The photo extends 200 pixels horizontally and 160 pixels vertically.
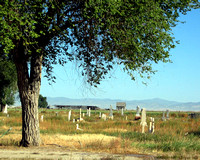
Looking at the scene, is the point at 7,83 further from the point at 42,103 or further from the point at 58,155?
the point at 42,103

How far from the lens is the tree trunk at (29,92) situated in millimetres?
18045

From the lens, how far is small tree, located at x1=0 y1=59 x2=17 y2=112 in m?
51.7

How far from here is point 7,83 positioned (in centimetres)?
5541

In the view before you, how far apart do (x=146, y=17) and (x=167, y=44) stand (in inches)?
82.5

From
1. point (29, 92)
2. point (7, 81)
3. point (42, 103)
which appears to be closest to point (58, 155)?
point (29, 92)

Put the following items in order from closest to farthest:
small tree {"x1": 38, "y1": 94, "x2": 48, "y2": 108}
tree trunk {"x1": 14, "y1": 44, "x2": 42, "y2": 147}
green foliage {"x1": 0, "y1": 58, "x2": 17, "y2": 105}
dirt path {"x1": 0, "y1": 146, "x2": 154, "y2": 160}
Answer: dirt path {"x1": 0, "y1": 146, "x2": 154, "y2": 160} < tree trunk {"x1": 14, "y1": 44, "x2": 42, "y2": 147} < green foliage {"x1": 0, "y1": 58, "x2": 17, "y2": 105} < small tree {"x1": 38, "y1": 94, "x2": 48, "y2": 108}

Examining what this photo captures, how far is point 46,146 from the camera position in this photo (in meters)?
18.2

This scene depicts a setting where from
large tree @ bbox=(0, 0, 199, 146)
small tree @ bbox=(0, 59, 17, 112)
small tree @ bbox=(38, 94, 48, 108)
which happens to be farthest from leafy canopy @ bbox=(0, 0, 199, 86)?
small tree @ bbox=(38, 94, 48, 108)

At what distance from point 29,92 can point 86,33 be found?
4.21m

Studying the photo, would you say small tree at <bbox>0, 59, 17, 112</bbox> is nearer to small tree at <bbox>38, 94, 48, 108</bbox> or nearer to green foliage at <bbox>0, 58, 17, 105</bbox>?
green foliage at <bbox>0, 58, 17, 105</bbox>

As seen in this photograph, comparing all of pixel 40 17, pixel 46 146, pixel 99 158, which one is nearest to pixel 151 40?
pixel 40 17

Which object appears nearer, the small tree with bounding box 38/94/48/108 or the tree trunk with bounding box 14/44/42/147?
the tree trunk with bounding box 14/44/42/147

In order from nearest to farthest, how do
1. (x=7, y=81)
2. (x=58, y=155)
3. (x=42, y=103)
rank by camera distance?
1. (x=58, y=155)
2. (x=7, y=81)
3. (x=42, y=103)

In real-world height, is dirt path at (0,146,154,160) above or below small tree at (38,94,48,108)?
below
